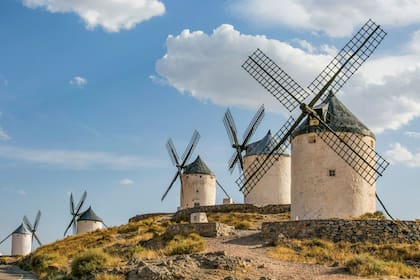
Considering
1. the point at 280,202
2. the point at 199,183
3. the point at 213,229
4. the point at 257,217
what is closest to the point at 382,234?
the point at 213,229

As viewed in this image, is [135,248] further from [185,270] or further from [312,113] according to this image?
[312,113]

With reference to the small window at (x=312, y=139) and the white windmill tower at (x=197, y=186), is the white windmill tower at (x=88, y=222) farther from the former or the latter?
the small window at (x=312, y=139)

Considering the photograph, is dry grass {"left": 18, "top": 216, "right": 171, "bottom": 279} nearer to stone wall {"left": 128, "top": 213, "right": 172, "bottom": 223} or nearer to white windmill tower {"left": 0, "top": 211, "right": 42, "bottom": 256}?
stone wall {"left": 128, "top": 213, "right": 172, "bottom": 223}

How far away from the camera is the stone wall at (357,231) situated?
1816cm

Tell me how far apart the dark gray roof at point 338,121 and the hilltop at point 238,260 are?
15.7ft

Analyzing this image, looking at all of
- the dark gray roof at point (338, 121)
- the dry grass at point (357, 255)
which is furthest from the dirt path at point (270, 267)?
the dark gray roof at point (338, 121)

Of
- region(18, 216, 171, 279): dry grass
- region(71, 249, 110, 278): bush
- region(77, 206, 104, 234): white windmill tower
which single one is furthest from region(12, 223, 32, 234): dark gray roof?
region(71, 249, 110, 278): bush

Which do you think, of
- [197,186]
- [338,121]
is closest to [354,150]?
[338,121]

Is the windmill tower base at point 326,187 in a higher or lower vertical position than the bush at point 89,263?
higher

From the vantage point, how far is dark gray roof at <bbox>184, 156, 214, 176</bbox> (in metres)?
39.1

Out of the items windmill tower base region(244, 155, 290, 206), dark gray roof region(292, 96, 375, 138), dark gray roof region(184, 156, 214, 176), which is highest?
dark gray roof region(292, 96, 375, 138)

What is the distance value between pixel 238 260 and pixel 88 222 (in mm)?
33247

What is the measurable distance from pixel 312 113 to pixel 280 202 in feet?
39.0

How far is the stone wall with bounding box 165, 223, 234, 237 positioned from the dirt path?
4.38 feet
